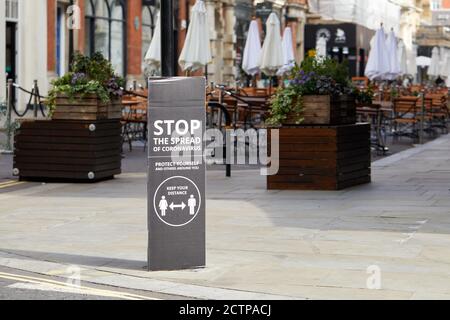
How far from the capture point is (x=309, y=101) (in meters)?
14.0

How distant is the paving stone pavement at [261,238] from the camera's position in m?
7.96

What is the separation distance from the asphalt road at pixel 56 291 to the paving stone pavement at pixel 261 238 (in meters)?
0.20

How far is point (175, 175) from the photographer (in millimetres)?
8398

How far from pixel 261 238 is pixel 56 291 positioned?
287 cm

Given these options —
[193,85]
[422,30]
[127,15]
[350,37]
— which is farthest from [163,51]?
[422,30]

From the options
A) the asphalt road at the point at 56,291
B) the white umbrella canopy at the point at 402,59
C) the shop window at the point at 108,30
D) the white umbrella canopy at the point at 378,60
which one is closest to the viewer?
the asphalt road at the point at 56,291

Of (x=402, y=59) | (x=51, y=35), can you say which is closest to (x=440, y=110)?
(x=402, y=59)

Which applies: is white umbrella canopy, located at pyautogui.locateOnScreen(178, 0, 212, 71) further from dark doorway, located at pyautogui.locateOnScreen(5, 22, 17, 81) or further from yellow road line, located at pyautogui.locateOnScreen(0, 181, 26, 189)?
yellow road line, located at pyautogui.locateOnScreen(0, 181, 26, 189)

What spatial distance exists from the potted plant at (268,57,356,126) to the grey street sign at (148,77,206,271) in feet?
18.3

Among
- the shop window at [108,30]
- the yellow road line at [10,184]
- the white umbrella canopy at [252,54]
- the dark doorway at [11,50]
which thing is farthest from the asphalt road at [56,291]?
the shop window at [108,30]

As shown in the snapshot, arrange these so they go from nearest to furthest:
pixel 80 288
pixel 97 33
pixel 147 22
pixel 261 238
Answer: pixel 80 288 < pixel 261 238 < pixel 97 33 < pixel 147 22

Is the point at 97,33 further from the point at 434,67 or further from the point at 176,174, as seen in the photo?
the point at 176,174

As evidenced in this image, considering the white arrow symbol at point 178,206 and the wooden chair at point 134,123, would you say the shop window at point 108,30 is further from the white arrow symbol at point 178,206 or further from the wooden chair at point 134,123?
the white arrow symbol at point 178,206

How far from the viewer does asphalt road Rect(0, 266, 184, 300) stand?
7473mm
